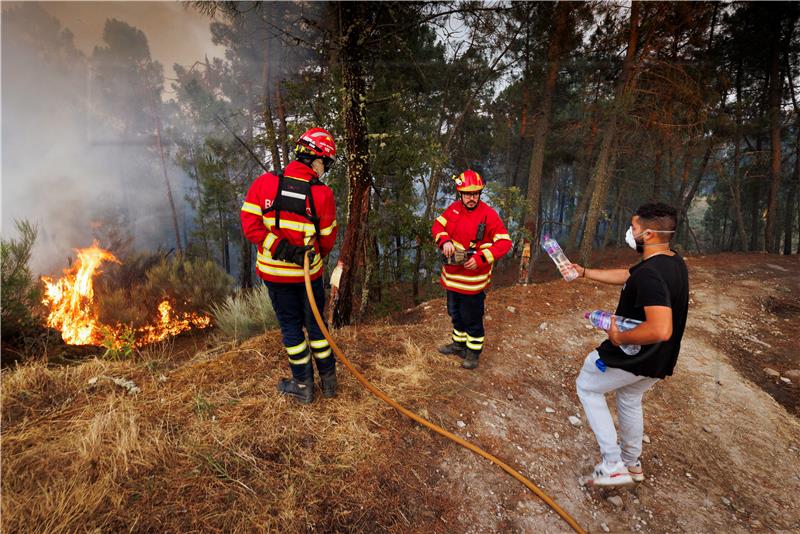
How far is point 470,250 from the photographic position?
3.98 metres

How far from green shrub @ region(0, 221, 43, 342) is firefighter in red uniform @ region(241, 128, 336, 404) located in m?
6.07

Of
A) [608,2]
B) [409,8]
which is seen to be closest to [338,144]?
[409,8]

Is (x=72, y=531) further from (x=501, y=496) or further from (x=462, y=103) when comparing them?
(x=462, y=103)

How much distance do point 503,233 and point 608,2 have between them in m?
8.93

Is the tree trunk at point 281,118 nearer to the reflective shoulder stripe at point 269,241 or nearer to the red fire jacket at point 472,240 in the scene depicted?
the red fire jacket at point 472,240

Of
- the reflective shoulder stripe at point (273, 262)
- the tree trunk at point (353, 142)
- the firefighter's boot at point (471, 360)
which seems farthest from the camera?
the tree trunk at point (353, 142)

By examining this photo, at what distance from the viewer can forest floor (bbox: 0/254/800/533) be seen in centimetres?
217

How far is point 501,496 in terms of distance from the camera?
2541 mm

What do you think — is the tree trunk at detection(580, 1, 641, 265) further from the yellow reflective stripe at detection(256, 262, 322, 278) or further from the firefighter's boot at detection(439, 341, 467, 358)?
the yellow reflective stripe at detection(256, 262, 322, 278)

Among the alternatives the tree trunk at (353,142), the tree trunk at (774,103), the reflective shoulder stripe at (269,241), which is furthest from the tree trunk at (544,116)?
the tree trunk at (774,103)

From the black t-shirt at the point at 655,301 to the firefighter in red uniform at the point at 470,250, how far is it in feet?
4.83

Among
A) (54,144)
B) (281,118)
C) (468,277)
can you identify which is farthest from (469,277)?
(54,144)

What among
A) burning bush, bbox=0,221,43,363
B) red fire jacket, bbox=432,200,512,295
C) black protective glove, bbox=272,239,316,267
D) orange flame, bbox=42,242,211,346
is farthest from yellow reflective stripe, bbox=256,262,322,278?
orange flame, bbox=42,242,211,346

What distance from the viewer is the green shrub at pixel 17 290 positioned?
593 centimetres
